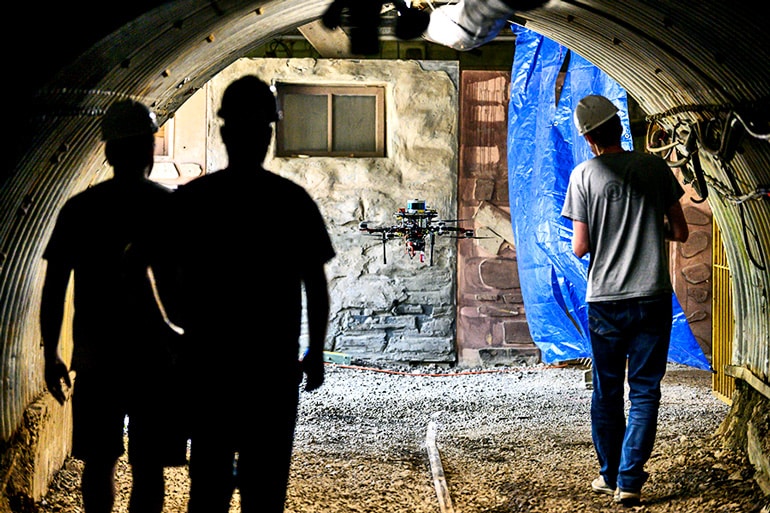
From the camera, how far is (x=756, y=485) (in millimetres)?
4062

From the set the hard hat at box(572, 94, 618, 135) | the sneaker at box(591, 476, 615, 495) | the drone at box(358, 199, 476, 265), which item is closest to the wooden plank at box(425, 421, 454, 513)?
the sneaker at box(591, 476, 615, 495)

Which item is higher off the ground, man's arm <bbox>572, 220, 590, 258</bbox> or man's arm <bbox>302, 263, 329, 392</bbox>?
man's arm <bbox>572, 220, 590, 258</bbox>

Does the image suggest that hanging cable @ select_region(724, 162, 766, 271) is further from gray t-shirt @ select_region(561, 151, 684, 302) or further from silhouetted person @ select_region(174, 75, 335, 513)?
silhouetted person @ select_region(174, 75, 335, 513)

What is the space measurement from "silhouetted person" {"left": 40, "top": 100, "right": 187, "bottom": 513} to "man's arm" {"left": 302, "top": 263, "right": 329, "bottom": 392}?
58 centimetres

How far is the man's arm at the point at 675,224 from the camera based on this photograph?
3.91 metres

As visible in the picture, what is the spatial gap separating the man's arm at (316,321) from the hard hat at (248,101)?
1.78ft

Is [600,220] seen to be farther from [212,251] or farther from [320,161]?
[320,161]

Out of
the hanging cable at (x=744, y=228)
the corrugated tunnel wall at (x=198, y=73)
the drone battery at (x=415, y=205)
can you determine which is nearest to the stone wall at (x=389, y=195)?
the drone battery at (x=415, y=205)

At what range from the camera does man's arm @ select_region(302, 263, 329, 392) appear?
2908mm

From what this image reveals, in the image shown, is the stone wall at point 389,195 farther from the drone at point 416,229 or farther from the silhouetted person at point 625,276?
the silhouetted person at point 625,276

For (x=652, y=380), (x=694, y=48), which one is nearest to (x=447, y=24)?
(x=694, y=48)

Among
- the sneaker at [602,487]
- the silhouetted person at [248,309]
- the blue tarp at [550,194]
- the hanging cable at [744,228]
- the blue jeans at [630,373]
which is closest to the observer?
the silhouetted person at [248,309]

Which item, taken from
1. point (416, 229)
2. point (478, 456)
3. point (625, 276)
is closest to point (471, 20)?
point (625, 276)

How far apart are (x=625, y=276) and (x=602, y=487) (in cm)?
102
